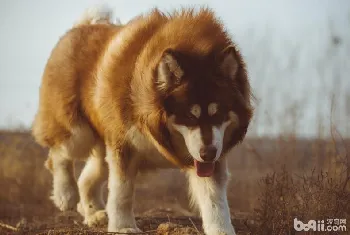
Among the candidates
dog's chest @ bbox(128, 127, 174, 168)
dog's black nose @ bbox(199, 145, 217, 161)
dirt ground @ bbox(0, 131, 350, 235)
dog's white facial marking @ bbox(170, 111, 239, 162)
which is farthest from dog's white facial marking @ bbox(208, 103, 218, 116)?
dirt ground @ bbox(0, 131, 350, 235)

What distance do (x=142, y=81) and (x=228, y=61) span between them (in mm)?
764

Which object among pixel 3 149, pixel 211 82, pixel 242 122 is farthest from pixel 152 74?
pixel 3 149

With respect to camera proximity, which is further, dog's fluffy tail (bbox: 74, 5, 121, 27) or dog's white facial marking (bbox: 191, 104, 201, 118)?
dog's fluffy tail (bbox: 74, 5, 121, 27)

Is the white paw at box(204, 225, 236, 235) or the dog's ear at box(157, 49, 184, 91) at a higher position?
the dog's ear at box(157, 49, 184, 91)

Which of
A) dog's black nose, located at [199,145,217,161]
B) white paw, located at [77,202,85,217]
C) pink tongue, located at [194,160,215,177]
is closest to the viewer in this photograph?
dog's black nose, located at [199,145,217,161]

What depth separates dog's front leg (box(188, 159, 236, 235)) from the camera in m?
5.11

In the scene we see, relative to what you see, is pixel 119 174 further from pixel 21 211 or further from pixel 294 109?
pixel 294 109

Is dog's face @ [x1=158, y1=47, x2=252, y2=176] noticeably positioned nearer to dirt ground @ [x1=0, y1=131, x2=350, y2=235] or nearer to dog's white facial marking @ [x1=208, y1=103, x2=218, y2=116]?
dog's white facial marking @ [x1=208, y1=103, x2=218, y2=116]

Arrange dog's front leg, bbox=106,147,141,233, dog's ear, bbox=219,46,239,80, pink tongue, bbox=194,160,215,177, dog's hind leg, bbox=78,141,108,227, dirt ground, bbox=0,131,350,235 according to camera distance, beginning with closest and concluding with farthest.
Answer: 1. dog's ear, bbox=219,46,239,80
2. pink tongue, bbox=194,160,215,177
3. dog's front leg, bbox=106,147,141,233
4. dog's hind leg, bbox=78,141,108,227
5. dirt ground, bbox=0,131,350,235

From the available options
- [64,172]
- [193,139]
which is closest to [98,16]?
[64,172]

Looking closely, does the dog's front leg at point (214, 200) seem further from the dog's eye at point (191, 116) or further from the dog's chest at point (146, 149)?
the dog's eye at point (191, 116)

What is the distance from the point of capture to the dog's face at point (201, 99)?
452 centimetres

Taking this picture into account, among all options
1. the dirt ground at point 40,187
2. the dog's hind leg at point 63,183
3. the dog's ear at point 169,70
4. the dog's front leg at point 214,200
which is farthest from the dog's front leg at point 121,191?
the dirt ground at point 40,187

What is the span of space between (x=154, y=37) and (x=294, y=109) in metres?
Answer: 5.03
